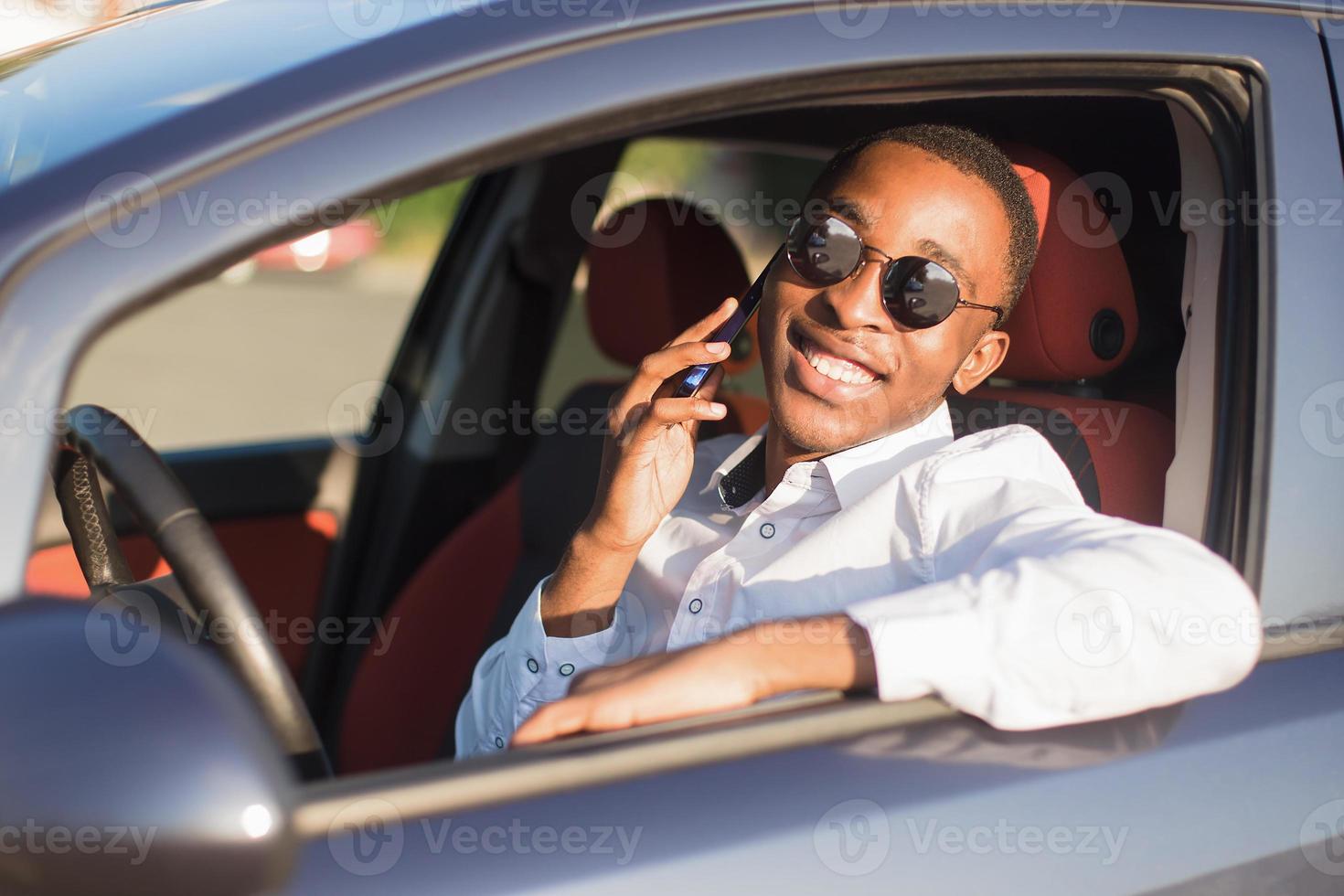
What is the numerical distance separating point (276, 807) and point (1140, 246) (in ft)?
5.32

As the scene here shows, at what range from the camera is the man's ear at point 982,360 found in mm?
1840

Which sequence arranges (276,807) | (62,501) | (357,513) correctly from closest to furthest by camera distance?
(276,807), (62,501), (357,513)

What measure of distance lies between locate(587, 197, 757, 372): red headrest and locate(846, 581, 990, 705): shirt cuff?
1.42m

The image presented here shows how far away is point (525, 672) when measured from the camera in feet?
5.82

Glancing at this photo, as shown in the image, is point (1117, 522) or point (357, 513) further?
point (357, 513)

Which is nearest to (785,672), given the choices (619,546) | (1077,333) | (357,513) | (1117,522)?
(1117,522)

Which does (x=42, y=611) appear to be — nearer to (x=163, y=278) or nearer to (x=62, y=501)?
(x=163, y=278)

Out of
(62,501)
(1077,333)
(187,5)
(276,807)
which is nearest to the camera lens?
(276,807)

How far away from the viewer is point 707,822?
1.03m

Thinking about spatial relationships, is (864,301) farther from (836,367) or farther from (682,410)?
(682,410)

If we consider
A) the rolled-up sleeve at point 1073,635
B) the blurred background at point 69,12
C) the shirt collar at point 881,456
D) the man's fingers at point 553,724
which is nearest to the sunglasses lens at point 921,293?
the shirt collar at point 881,456

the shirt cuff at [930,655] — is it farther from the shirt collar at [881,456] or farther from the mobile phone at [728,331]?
the mobile phone at [728,331]

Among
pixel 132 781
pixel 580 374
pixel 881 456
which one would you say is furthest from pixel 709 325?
pixel 580 374

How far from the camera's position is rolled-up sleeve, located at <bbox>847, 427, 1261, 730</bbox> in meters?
1.17
